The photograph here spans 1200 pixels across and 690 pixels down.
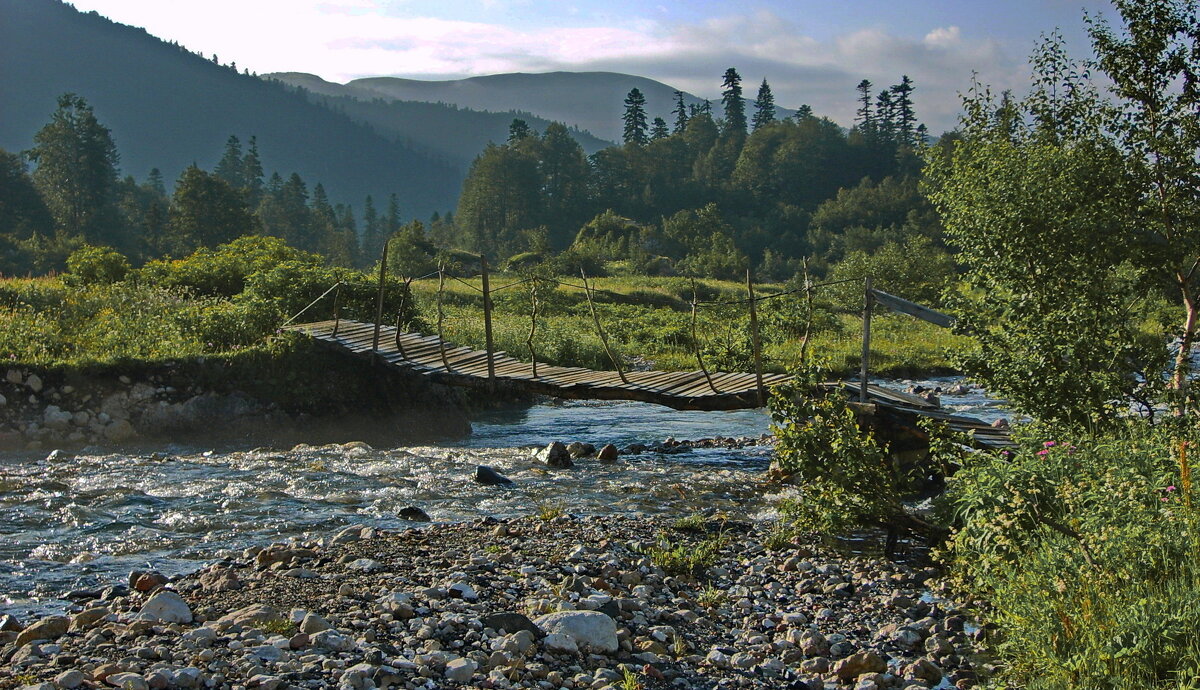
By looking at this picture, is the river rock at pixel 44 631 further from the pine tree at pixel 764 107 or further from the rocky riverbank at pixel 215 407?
the pine tree at pixel 764 107

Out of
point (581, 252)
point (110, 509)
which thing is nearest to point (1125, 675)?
point (110, 509)

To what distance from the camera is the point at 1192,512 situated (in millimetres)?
5070

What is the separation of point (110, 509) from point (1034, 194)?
9.84 meters

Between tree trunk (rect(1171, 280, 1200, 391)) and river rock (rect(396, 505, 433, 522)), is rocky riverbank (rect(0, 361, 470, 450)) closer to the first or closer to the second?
river rock (rect(396, 505, 433, 522))

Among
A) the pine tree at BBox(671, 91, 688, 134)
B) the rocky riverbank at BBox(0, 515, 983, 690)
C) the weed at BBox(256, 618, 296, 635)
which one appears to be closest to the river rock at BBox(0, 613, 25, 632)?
the rocky riverbank at BBox(0, 515, 983, 690)

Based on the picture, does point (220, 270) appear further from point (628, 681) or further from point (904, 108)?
point (904, 108)

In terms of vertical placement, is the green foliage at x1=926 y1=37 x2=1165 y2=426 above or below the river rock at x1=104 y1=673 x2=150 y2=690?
above

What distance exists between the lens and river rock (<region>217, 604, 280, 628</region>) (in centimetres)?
576

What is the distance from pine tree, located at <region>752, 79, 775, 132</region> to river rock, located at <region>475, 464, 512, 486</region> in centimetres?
12544

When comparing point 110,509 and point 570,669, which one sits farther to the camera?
point 110,509

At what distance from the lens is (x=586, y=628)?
5.82 meters

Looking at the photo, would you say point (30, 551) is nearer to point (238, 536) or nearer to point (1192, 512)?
point (238, 536)

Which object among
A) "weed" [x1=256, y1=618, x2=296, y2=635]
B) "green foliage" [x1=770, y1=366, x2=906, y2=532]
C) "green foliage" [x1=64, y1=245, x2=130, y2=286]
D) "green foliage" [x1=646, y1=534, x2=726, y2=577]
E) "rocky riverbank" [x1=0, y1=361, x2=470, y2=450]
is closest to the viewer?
"weed" [x1=256, y1=618, x2=296, y2=635]

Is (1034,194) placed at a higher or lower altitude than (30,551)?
higher
